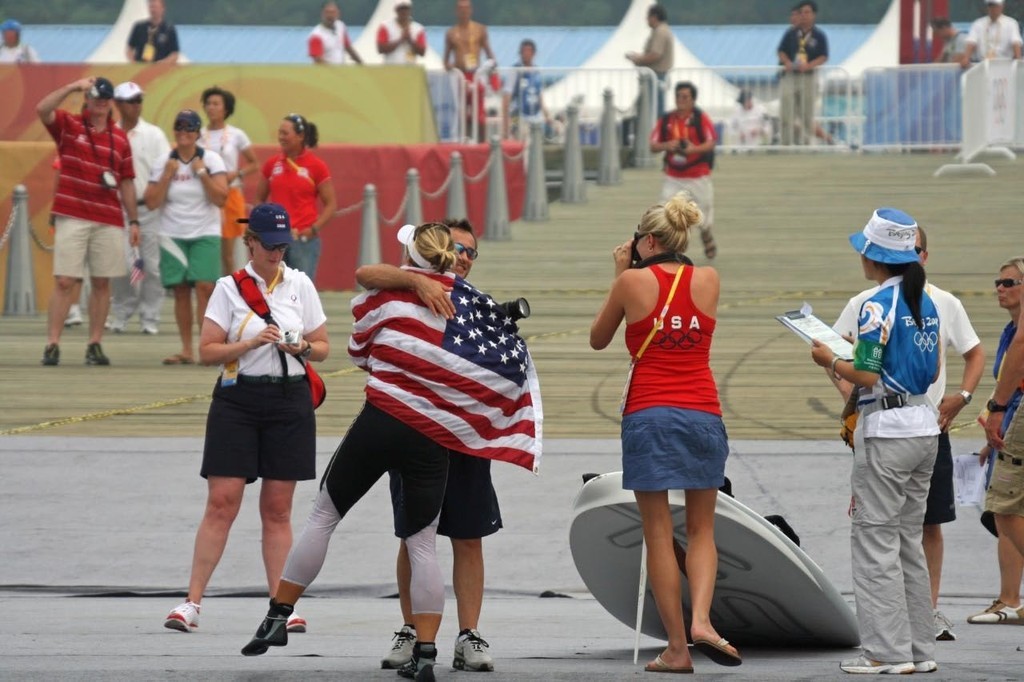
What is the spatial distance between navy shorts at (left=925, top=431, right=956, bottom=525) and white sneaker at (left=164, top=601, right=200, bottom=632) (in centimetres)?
306

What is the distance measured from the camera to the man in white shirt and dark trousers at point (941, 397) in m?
7.59

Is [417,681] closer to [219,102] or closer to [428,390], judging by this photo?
[428,390]

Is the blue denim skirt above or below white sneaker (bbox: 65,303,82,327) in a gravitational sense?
above

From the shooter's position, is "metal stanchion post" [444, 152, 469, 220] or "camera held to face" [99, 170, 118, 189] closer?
"camera held to face" [99, 170, 118, 189]

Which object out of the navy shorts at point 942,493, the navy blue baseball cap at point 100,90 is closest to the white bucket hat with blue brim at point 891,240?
the navy shorts at point 942,493

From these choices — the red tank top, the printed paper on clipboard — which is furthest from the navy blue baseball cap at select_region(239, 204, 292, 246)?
the printed paper on clipboard

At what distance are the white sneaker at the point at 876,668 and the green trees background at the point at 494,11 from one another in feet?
98.4

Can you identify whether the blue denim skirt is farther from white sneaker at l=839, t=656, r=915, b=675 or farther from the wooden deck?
the wooden deck

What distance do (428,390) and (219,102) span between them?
9.15 m

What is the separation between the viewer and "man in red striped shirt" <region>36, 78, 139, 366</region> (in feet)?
44.8

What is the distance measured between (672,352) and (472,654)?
1.28 meters

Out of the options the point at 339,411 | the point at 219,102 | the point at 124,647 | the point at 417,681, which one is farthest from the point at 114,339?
the point at 417,681

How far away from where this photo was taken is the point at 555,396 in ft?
42.6

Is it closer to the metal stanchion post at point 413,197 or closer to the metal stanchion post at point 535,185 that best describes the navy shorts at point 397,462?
the metal stanchion post at point 413,197
